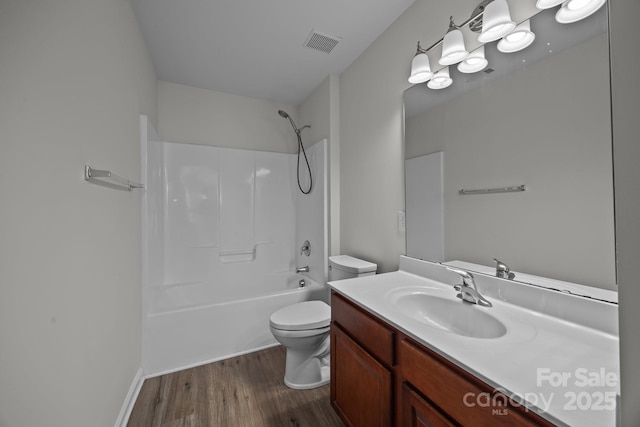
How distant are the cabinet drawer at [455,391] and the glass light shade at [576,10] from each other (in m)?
1.30

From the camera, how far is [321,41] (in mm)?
2023

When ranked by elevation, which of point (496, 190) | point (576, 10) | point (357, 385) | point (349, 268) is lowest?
point (357, 385)

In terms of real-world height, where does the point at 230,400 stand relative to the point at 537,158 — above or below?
below

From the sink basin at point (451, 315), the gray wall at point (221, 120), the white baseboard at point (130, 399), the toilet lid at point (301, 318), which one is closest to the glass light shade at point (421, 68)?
the sink basin at point (451, 315)

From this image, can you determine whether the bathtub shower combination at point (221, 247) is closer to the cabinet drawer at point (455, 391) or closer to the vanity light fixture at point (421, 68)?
the vanity light fixture at point (421, 68)

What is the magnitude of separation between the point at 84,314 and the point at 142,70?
180 centimetres

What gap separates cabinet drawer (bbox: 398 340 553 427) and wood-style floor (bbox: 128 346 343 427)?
90cm

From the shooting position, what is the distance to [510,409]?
604mm

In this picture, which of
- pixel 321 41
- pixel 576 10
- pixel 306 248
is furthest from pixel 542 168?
pixel 306 248

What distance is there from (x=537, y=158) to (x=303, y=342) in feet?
5.25

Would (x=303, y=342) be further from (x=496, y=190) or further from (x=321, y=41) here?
(x=321, y=41)

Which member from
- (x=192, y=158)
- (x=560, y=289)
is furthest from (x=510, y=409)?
(x=192, y=158)

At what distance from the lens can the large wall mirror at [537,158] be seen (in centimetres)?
90

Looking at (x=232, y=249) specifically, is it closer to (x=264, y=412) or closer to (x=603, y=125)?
(x=264, y=412)
